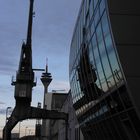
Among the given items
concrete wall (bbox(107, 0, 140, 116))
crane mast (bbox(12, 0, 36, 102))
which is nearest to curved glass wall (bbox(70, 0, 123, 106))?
concrete wall (bbox(107, 0, 140, 116))

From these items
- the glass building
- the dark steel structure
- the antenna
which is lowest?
the glass building

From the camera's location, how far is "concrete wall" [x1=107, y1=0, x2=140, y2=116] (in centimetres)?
1850

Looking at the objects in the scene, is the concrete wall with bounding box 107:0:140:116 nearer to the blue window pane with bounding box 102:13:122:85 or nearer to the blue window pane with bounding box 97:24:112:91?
the blue window pane with bounding box 102:13:122:85

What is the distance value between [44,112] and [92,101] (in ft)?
96.4

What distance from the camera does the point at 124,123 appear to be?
68.1 ft

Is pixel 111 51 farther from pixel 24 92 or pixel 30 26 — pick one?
pixel 30 26

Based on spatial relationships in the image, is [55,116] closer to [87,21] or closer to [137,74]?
[87,21]

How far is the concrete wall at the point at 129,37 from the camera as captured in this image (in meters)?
18.5

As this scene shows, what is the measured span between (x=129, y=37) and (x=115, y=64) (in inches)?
57.6

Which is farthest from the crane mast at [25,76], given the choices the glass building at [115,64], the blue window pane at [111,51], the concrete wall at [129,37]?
the concrete wall at [129,37]

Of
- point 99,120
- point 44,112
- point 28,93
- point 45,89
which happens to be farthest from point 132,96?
point 45,89

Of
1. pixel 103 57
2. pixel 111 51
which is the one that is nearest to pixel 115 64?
pixel 111 51

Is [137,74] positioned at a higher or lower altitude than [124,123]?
higher

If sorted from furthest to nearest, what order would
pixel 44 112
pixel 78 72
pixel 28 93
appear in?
1. pixel 44 112
2. pixel 28 93
3. pixel 78 72
